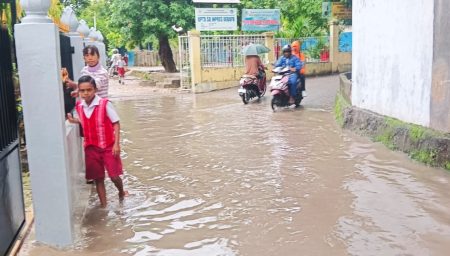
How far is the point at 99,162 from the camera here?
489 cm

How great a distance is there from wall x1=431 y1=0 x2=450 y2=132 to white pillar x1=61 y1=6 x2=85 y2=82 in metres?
4.32

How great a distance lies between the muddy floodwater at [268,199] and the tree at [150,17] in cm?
1304

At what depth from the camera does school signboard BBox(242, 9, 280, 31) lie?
64.3ft

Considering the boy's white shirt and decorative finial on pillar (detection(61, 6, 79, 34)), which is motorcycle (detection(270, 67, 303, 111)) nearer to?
decorative finial on pillar (detection(61, 6, 79, 34))

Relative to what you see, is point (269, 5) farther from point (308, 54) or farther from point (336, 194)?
point (336, 194)

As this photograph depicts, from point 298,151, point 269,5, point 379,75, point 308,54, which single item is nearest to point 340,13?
point 308,54

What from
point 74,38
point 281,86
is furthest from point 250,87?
point 74,38

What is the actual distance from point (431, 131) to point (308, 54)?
15.9m

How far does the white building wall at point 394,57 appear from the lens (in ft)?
21.1

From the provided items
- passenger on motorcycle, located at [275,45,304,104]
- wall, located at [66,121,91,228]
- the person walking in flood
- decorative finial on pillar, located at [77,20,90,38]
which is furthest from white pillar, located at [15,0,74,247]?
passenger on motorcycle, located at [275,45,304,104]

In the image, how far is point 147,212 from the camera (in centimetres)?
490

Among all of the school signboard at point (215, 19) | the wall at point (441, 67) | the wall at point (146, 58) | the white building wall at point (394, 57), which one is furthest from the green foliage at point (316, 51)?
the wall at point (146, 58)

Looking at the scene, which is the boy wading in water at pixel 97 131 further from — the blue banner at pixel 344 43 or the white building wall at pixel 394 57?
the blue banner at pixel 344 43

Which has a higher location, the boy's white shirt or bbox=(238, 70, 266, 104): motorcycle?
the boy's white shirt
